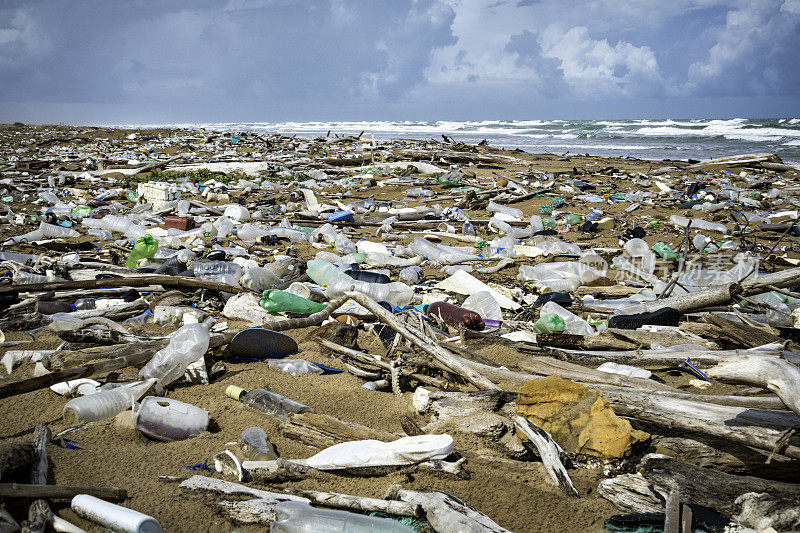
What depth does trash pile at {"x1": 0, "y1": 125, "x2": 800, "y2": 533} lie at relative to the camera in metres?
1.38

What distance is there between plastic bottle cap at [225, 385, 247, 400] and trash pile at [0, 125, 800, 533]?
1 cm

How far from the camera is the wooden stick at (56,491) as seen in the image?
1.23 metres

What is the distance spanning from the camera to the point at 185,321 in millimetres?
3025

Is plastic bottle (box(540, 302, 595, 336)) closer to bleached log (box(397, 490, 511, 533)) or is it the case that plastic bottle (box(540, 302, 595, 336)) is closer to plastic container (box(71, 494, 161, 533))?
bleached log (box(397, 490, 511, 533))

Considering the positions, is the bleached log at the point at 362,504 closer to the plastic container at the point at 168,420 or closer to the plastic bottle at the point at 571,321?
the plastic container at the point at 168,420

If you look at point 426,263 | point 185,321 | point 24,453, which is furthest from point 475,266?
point 24,453

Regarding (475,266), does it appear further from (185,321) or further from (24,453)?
(24,453)

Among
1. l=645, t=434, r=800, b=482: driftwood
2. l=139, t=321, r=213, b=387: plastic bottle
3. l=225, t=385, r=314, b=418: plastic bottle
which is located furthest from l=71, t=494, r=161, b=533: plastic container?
Answer: l=645, t=434, r=800, b=482: driftwood

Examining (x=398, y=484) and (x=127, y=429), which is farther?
(x=127, y=429)

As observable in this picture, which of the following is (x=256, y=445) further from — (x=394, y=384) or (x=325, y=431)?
(x=394, y=384)

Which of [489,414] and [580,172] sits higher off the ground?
[580,172]

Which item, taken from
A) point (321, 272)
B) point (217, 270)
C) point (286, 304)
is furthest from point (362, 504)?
point (217, 270)

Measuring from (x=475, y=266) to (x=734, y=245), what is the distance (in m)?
2.84

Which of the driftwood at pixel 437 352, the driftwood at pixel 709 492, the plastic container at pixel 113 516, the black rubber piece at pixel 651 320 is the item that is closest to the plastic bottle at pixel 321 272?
the driftwood at pixel 437 352
